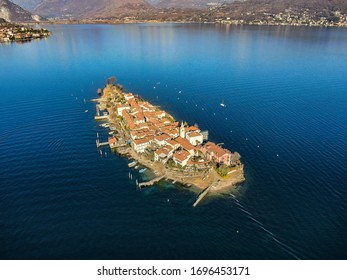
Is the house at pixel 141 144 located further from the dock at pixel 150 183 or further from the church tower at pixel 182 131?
the dock at pixel 150 183

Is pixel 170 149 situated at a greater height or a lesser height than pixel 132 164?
greater

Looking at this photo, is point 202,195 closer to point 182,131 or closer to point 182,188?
point 182,188

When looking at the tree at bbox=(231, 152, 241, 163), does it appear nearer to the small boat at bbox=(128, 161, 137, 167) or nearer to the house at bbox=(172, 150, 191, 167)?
the house at bbox=(172, 150, 191, 167)

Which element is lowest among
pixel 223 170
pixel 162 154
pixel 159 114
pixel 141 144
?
pixel 223 170

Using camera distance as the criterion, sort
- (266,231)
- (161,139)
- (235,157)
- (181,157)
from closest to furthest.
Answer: (266,231) < (181,157) < (235,157) < (161,139)

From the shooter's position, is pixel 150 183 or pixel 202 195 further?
pixel 150 183

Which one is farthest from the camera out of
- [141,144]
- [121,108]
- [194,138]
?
[121,108]

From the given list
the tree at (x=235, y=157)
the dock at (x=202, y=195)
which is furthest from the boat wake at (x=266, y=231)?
the tree at (x=235, y=157)

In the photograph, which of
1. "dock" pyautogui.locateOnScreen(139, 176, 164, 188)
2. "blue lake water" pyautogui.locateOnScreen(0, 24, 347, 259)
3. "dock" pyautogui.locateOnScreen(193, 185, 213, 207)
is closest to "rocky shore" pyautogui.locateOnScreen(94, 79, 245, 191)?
"dock" pyautogui.locateOnScreen(193, 185, 213, 207)

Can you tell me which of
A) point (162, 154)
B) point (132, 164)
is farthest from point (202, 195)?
point (132, 164)
